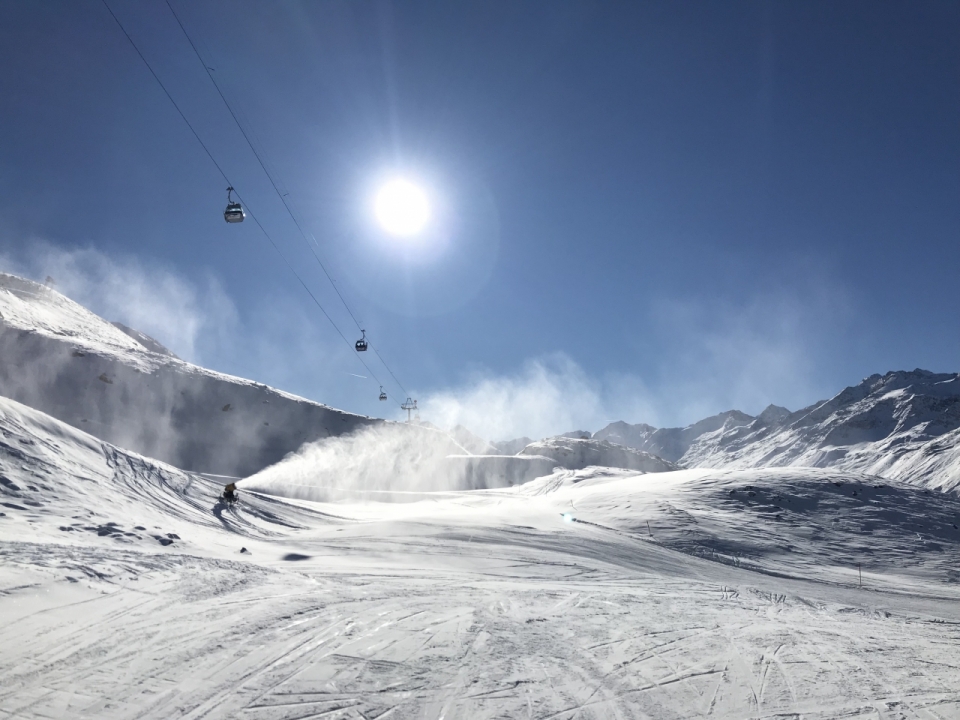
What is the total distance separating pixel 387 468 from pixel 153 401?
84.3ft

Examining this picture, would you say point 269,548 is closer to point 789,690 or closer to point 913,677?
point 789,690

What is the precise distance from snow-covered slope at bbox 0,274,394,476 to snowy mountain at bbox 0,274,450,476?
0.09 m

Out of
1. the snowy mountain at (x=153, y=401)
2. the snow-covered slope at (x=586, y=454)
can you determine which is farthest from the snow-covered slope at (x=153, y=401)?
the snow-covered slope at (x=586, y=454)

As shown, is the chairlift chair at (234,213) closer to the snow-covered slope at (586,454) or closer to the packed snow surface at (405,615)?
the packed snow surface at (405,615)

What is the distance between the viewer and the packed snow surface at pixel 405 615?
6047 millimetres

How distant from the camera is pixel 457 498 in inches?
1756

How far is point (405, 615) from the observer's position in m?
9.54

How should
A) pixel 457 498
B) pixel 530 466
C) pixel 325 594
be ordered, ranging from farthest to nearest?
pixel 530 466
pixel 457 498
pixel 325 594

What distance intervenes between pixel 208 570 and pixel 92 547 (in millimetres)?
2471

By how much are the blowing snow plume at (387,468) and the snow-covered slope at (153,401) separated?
406 centimetres

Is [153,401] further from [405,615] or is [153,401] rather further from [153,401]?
[405,615]

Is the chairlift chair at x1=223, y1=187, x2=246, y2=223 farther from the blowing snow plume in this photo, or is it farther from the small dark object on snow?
the blowing snow plume

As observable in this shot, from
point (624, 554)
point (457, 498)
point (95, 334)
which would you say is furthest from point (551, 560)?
point (95, 334)

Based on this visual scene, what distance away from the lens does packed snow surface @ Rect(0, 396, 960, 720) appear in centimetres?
605
